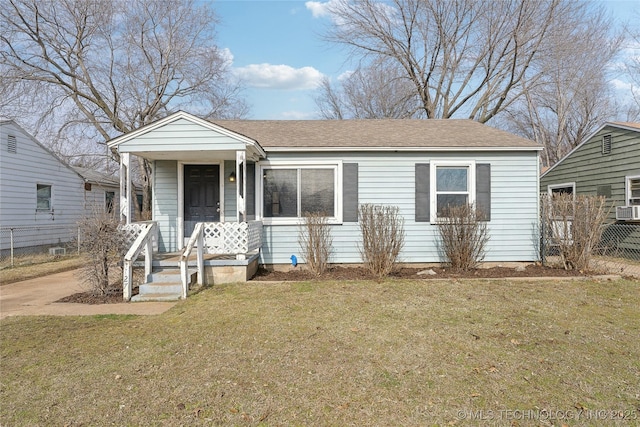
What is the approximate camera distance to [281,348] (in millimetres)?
3818

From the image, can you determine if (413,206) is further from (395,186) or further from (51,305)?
(51,305)

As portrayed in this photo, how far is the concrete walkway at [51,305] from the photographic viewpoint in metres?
5.34

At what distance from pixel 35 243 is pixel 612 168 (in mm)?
18940

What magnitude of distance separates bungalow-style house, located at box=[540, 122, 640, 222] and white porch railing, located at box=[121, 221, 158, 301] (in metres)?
9.88

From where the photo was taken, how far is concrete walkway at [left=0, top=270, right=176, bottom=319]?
534 cm

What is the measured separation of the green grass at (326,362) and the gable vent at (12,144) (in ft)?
30.1

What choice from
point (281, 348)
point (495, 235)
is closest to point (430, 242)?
point (495, 235)

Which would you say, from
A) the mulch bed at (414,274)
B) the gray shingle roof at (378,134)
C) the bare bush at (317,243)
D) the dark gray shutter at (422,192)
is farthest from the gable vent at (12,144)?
the dark gray shutter at (422,192)

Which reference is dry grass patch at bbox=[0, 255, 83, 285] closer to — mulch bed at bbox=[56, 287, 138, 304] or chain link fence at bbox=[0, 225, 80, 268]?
chain link fence at bbox=[0, 225, 80, 268]

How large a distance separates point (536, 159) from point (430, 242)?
10.3 ft

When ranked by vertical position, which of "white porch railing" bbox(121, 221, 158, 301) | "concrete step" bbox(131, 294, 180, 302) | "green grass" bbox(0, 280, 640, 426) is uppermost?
"white porch railing" bbox(121, 221, 158, 301)

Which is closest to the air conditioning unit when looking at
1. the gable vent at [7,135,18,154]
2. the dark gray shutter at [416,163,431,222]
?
the dark gray shutter at [416,163,431,222]

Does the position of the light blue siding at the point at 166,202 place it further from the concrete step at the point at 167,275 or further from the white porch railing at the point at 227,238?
the white porch railing at the point at 227,238

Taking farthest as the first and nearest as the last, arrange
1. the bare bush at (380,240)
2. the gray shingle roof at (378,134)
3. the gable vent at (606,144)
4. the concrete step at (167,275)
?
1. the gable vent at (606,144)
2. the gray shingle roof at (378,134)
3. the bare bush at (380,240)
4. the concrete step at (167,275)
